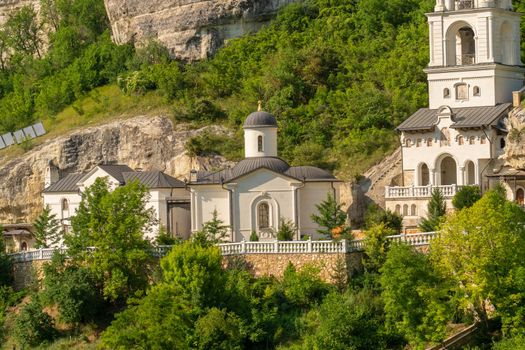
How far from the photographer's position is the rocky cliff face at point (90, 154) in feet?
258

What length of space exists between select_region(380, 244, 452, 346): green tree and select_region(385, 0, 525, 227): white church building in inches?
383

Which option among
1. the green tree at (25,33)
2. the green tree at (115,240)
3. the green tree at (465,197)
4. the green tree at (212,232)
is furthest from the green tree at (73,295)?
the green tree at (25,33)

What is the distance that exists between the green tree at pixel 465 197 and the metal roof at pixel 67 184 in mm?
17246

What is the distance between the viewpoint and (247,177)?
6906 cm

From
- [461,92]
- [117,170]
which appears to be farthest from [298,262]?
[117,170]

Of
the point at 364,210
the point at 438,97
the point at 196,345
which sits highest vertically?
the point at 438,97

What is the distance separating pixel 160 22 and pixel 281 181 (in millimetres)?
18777

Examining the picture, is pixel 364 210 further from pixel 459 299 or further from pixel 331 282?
pixel 459 299

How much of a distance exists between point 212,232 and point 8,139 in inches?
807

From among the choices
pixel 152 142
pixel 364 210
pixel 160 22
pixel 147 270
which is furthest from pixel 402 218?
pixel 160 22

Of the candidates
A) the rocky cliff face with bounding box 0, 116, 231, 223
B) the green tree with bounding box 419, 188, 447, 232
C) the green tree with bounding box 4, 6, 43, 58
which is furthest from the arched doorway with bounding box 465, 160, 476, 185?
the green tree with bounding box 4, 6, 43, 58

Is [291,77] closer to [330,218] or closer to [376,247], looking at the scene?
[330,218]

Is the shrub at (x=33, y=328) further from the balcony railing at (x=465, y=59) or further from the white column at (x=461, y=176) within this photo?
the balcony railing at (x=465, y=59)

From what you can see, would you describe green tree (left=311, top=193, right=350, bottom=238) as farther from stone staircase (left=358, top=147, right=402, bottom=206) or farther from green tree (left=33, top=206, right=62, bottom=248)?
green tree (left=33, top=206, right=62, bottom=248)
